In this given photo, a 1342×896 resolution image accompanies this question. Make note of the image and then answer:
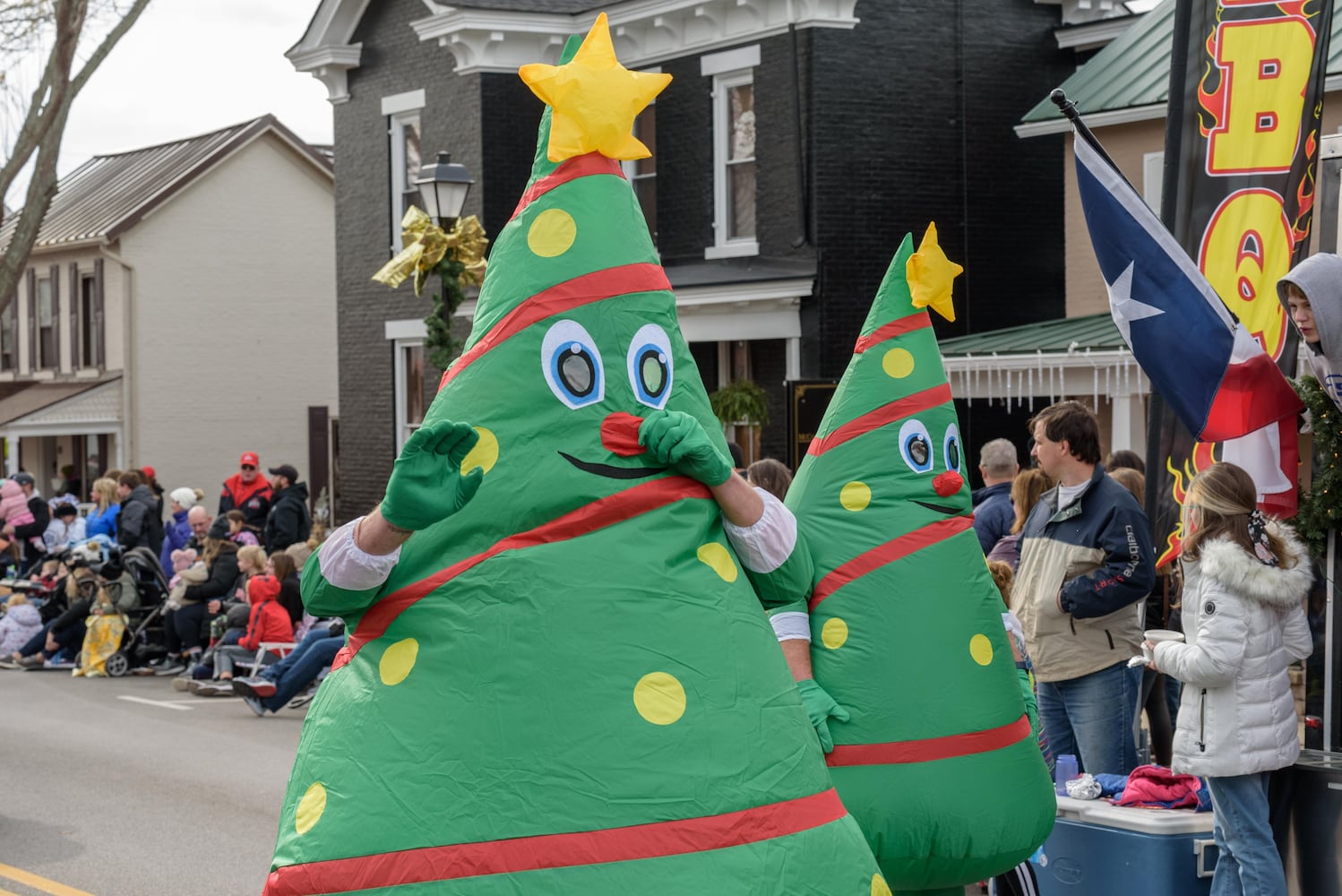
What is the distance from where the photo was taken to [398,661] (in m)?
3.69

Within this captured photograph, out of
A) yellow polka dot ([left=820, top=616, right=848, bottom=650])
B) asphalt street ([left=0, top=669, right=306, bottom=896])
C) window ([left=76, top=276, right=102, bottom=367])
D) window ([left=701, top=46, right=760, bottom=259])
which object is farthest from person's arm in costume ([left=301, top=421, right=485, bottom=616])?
window ([left=76, top=276, right=102, bottom=367])

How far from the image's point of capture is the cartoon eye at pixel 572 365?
150 inches

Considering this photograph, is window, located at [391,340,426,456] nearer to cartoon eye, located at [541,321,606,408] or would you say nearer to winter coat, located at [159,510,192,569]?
winter coat, located at [159,510,192,569]

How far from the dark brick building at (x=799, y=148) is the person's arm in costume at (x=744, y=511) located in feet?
48.4

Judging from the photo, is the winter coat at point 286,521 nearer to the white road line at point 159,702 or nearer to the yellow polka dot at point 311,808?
the white road line at point 159,702

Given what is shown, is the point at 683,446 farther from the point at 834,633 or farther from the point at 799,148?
the point at 799,148

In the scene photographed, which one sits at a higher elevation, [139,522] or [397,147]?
[397,147]

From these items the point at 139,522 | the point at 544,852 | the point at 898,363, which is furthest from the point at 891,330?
the point at 139,522

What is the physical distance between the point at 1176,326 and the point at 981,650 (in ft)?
4.58

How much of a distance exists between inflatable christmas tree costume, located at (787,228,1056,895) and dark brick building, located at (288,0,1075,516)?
13.1 meters

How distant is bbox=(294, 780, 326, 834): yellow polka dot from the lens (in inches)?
144

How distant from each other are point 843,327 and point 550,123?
590 inches

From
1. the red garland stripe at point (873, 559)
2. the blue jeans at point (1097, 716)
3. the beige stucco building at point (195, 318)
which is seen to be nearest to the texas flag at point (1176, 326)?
the red garland stripe at point (873, 559)

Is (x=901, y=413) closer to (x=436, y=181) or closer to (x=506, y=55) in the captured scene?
(x=436, y=181)
